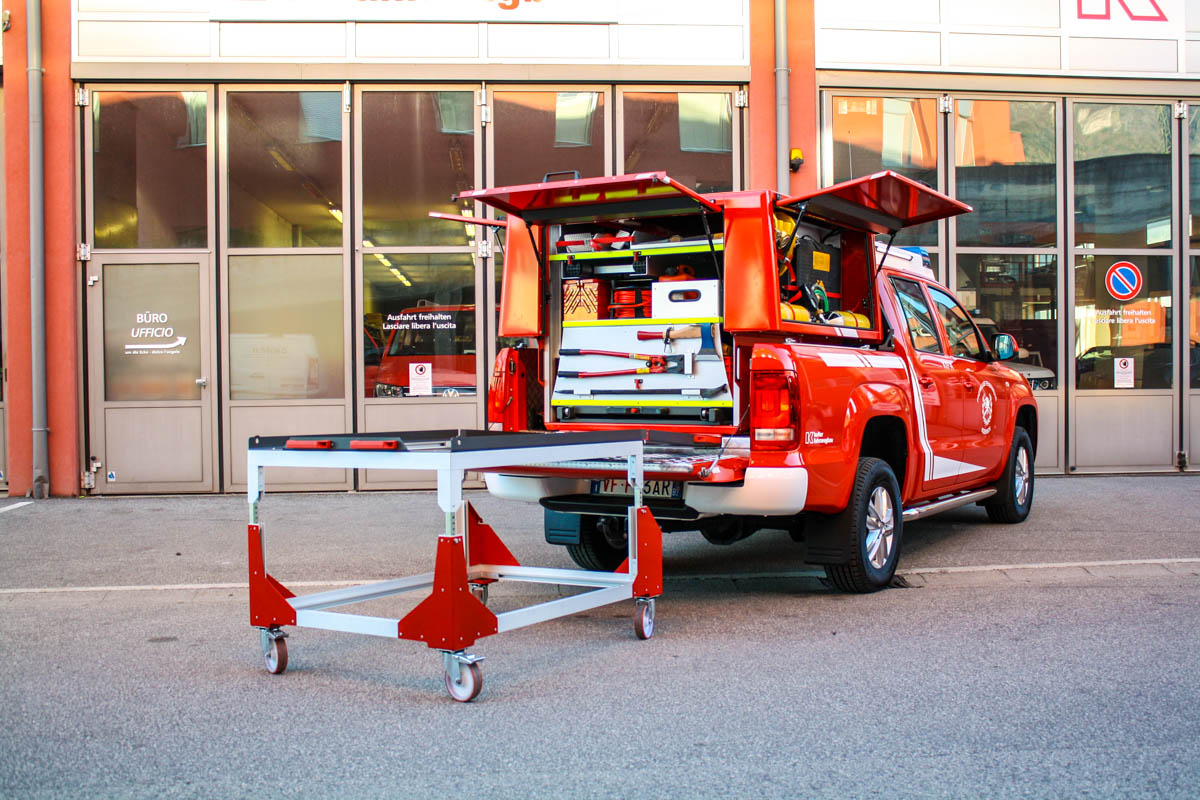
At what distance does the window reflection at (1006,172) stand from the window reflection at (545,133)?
4.15 metres

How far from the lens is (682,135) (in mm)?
12688

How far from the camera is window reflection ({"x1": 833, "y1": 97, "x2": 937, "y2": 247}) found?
42.4ft

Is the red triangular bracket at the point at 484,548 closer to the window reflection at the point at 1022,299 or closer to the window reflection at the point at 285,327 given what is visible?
the window reflection at the point at 285,327

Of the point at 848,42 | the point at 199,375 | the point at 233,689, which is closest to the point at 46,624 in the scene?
the point at 233,689

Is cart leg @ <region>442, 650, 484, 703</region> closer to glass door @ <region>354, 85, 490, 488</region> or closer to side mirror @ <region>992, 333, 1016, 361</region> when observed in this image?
side mirror @ <region>992, 333, 1016, 361</region>

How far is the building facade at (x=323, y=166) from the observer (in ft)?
39.9

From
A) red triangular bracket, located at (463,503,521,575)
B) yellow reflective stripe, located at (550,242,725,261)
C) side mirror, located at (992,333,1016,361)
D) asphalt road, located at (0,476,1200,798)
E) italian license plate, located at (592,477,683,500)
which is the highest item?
yellow reflective stripe, located at (550,242,725,261)

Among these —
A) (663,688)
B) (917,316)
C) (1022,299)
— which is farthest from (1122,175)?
(663,688)

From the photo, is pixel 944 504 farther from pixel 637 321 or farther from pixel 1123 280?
pixel 1123 280

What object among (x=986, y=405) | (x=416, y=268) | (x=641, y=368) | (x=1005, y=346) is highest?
(x=416, y=268)

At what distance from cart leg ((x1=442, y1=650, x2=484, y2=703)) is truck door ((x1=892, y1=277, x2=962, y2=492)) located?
3.86 metres

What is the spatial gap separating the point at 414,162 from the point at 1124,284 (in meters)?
8.22

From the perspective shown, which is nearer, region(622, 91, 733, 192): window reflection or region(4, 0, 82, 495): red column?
region(4, 0, 82, 495): red column

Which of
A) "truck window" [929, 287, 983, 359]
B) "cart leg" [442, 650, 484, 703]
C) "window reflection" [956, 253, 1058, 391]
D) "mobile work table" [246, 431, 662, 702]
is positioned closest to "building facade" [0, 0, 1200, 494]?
"window reflection" [956, 253, 1058, 391]
